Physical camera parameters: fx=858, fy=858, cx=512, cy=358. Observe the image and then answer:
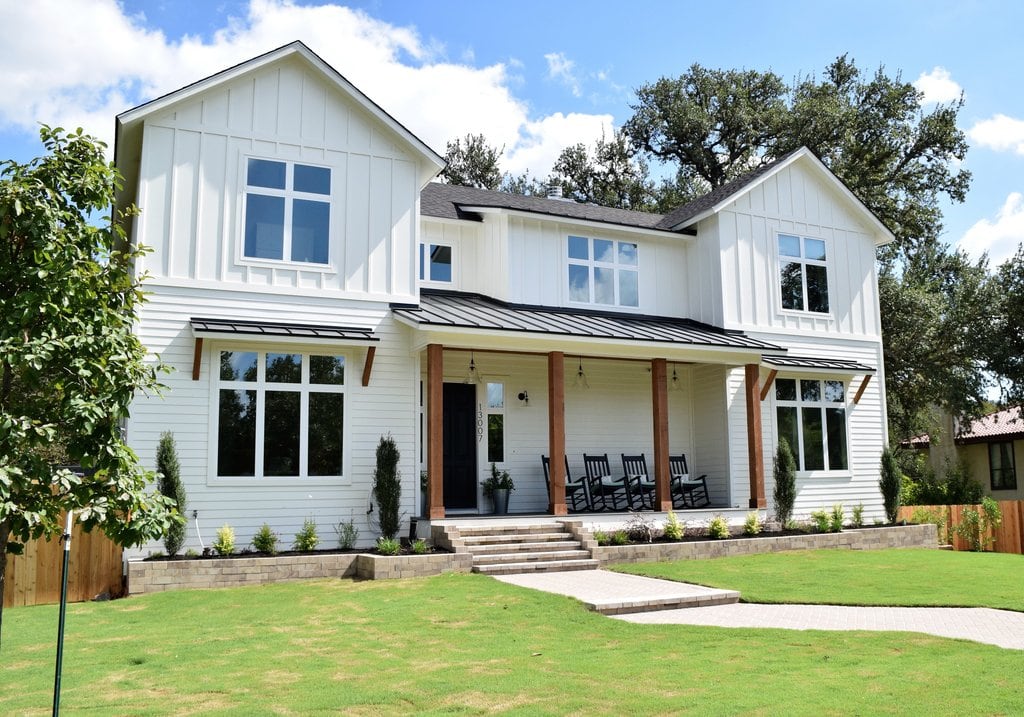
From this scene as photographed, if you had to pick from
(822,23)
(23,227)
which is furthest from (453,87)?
(23,227)

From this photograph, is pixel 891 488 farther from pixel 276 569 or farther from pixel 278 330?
pixel 278 330

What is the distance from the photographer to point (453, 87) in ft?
107

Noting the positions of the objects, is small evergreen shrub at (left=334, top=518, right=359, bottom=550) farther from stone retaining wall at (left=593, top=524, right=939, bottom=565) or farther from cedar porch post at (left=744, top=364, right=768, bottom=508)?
cedar porch post at (left=744, top=364, right=768, bottom=508)

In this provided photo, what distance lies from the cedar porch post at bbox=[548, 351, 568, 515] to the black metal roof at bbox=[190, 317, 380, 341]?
9.96 feet

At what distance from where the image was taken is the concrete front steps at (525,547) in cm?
1209

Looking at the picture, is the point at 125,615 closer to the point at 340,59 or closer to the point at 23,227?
the point at 23,227

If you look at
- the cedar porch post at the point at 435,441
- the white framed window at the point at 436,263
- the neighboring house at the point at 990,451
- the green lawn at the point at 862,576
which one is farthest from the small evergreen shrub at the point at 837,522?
the neighboring house at the point at 990,451

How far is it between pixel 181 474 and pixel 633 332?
793 cm

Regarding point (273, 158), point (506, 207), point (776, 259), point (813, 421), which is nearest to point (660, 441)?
point (813, 421)

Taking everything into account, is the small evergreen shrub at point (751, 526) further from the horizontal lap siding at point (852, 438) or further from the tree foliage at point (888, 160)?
the tree foliage at point (888, 160)

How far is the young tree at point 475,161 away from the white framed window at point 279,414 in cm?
2393

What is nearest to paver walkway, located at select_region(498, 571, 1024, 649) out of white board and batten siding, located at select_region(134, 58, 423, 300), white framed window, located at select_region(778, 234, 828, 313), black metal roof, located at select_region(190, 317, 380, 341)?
black metal roof, located at select_region(190, 317, 380, 341)

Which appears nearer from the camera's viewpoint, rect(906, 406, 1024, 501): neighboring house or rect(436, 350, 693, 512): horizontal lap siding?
rect(436, 350, 693, 512): horizontal lap siding

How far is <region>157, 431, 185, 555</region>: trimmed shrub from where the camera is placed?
11.8 meters
